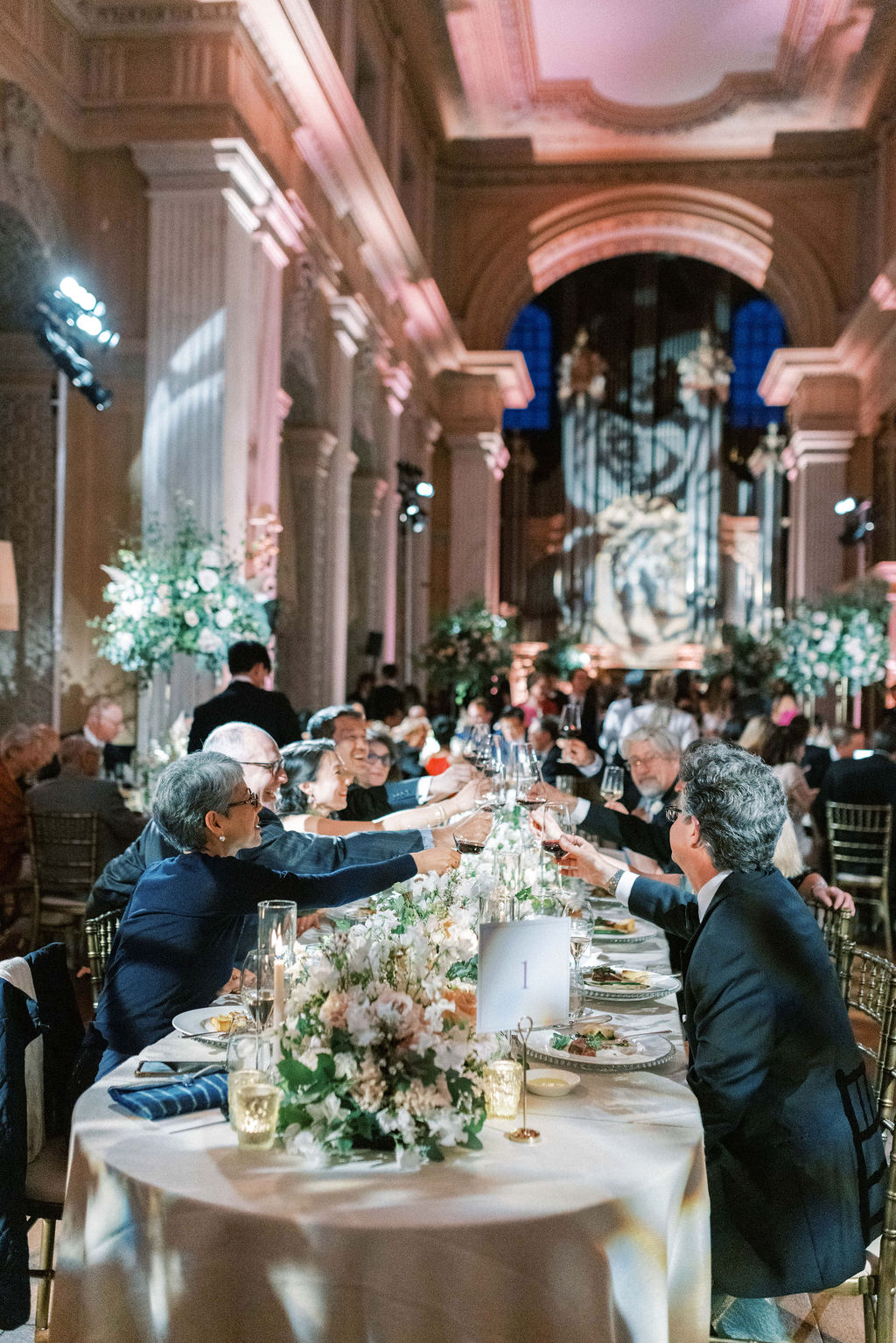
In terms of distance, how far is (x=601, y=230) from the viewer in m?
17.9

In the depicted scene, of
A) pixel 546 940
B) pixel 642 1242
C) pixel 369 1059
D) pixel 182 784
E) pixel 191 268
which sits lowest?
pixel 642 1242

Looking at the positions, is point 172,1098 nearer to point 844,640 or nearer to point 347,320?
point 347,320

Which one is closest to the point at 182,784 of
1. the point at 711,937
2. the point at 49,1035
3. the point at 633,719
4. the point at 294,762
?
the point at 49,1035

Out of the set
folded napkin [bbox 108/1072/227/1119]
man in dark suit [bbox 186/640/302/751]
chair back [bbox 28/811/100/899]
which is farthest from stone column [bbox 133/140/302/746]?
folded napkin [bbox 108/1072/227/1119]

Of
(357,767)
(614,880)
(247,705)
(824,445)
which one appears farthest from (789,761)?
(824,445)

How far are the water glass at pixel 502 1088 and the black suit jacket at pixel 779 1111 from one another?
423mm

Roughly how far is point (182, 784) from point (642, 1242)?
1.30 meters

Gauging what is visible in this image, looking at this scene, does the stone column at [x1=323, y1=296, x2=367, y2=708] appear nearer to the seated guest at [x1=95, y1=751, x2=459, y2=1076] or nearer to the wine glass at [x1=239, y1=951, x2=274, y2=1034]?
the seated guest at [x1=95, y1=751, x2=459, y2=1076]

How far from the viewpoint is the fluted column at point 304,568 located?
417 inches

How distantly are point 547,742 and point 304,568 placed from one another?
404 centimetres

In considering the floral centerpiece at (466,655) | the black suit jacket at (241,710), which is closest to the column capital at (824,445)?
the floral centerpiece at (466,655)

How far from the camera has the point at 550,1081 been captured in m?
2.12

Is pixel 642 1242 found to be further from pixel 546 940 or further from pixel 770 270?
pixel 770 270

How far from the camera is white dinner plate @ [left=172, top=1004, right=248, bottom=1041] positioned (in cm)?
234
